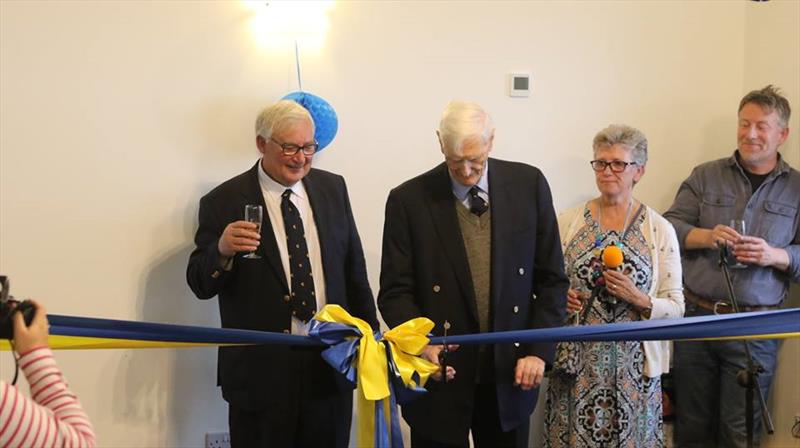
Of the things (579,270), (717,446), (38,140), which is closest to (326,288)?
(579,270)

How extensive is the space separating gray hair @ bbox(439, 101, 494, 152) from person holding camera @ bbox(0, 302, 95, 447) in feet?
4.40

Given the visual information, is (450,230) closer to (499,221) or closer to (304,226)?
(499,221)

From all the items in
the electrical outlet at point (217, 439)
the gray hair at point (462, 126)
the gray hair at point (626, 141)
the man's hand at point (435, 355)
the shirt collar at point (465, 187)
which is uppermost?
the gray hair at point (462, 126)

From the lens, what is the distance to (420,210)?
9.37 feet

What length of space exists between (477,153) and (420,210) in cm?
29

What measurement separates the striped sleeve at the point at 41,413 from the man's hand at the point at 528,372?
1.40 meters

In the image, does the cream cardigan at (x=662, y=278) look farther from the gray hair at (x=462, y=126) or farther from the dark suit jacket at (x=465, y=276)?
the gray hair at (x=462, y=126)

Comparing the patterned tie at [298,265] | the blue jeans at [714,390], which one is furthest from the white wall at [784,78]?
the patterned tie at [298,265]

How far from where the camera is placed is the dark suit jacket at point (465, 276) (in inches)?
110

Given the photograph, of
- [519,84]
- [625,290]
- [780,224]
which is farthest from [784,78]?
[625,290]

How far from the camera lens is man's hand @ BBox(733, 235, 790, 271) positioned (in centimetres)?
356

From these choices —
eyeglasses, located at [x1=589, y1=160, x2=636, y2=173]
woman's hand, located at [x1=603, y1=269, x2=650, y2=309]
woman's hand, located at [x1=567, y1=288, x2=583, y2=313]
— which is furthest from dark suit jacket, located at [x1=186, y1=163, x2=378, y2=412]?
eyeglasses, located at [x1=589, y1=160, x2=636, y2=173]

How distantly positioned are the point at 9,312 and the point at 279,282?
131 cm

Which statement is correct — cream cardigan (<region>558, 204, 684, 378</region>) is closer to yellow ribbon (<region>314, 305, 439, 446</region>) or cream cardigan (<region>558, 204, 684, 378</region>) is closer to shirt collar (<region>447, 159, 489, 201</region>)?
shirt collar (<region>447, 159, 489, 201</region>)
